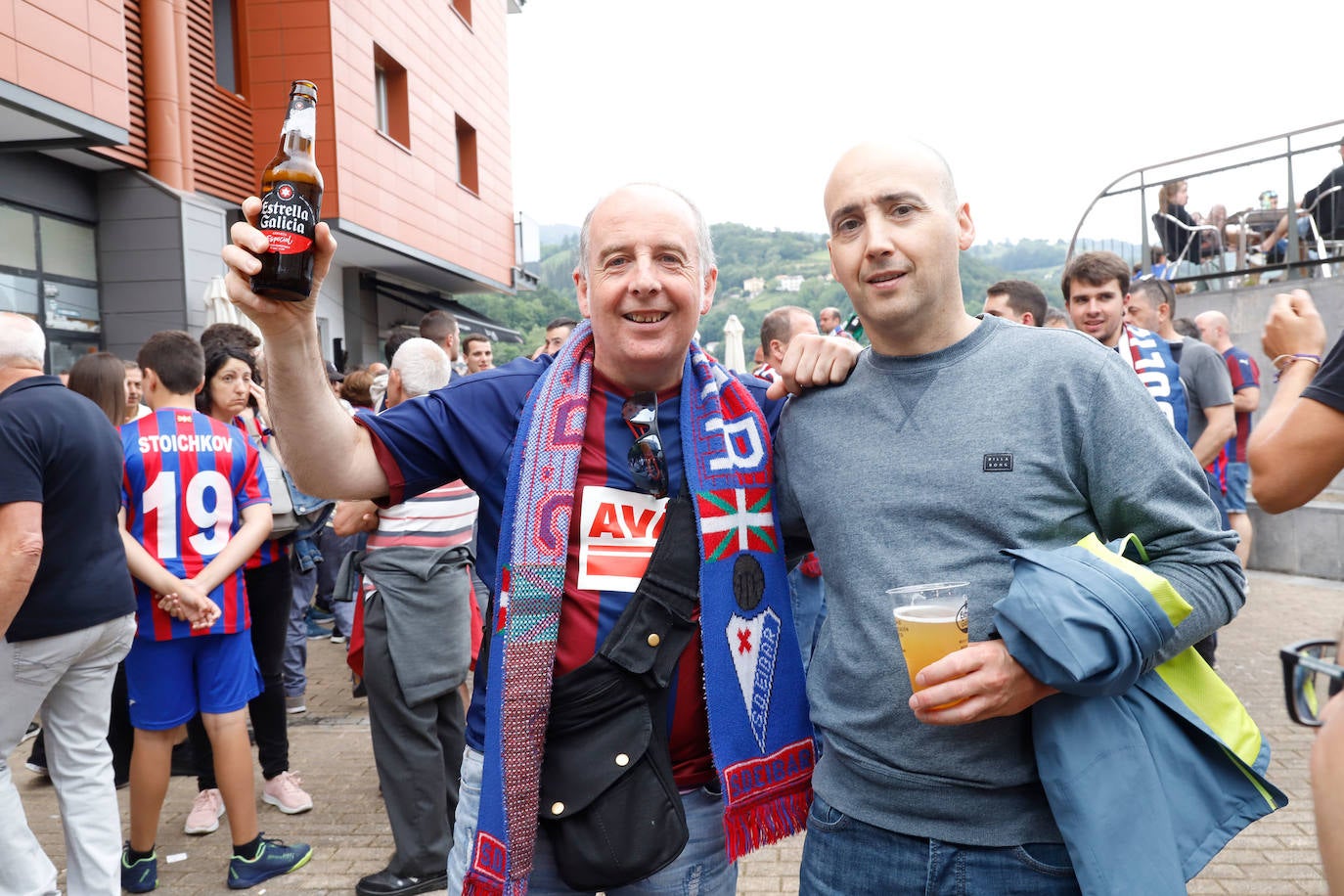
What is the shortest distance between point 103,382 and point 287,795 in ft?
7.43

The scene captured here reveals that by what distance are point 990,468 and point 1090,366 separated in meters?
0.27

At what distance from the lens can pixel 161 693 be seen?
4145 mm

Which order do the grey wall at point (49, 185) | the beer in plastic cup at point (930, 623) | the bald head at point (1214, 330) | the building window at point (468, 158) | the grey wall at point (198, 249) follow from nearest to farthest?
the beer in plastic cup at point (930, 623)
the bald head at point (1214, 330)
the grey wall at point (49, 185)
the grey wall at point (198, 249)
the building window at point (468, 158)

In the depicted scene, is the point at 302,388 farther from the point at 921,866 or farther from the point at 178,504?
the point at 178,504

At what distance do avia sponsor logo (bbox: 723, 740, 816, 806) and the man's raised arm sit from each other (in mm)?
995

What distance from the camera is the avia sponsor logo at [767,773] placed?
203 cm

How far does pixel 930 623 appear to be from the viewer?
1651 mm

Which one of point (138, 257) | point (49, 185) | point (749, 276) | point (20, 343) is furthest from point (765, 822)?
point (749, 276)

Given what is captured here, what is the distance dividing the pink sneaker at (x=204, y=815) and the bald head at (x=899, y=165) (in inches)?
166

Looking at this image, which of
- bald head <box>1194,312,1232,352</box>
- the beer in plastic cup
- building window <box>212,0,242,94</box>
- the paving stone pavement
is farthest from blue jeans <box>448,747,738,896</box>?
building window <box>212,0,242,94</box>

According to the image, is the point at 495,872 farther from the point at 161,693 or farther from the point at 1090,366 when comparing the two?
the point at 161,693

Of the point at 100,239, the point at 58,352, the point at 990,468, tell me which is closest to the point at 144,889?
the point at 990,468

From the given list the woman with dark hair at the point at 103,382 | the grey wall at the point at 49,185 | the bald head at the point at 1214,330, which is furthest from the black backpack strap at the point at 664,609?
the grey wall at the point at 49,185

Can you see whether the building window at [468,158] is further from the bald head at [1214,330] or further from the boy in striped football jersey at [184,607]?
the boy in striped football jersey at [184,607]
